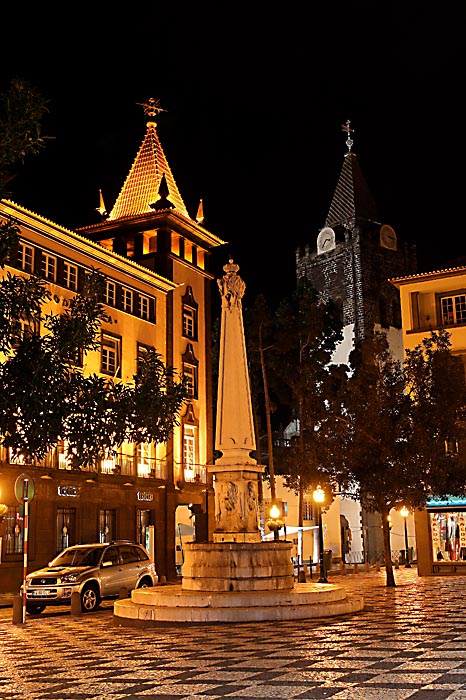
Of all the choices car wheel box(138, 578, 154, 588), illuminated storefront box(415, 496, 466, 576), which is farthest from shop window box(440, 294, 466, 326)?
car wheel box(138, 578, 154, 588)

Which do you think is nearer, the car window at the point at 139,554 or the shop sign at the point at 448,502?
the car window at the point at 139,554

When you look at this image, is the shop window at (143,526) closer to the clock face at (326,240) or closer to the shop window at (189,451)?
the shop window at (189,451)

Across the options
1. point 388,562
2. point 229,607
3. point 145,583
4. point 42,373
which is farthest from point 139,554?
point 42,373

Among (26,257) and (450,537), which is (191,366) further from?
(450,537)

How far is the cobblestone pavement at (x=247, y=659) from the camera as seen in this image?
845 centimetres

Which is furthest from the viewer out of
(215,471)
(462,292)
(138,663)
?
(462,292)

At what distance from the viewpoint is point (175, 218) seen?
4066 centimetres

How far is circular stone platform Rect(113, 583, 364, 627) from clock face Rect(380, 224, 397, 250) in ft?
194

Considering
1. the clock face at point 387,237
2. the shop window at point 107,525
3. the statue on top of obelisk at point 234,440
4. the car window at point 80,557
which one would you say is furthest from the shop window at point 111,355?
the clock face at point 387,237

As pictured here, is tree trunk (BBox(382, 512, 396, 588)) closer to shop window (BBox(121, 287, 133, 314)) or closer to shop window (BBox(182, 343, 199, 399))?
shop window (BBox(121, 287, 133, 314))

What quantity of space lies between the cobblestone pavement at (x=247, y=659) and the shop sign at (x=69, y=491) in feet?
46.3

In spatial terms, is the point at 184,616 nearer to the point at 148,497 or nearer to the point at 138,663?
the point at 138,663

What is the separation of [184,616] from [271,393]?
37.9 m

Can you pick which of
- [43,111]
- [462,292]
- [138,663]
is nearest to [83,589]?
[138,663]
